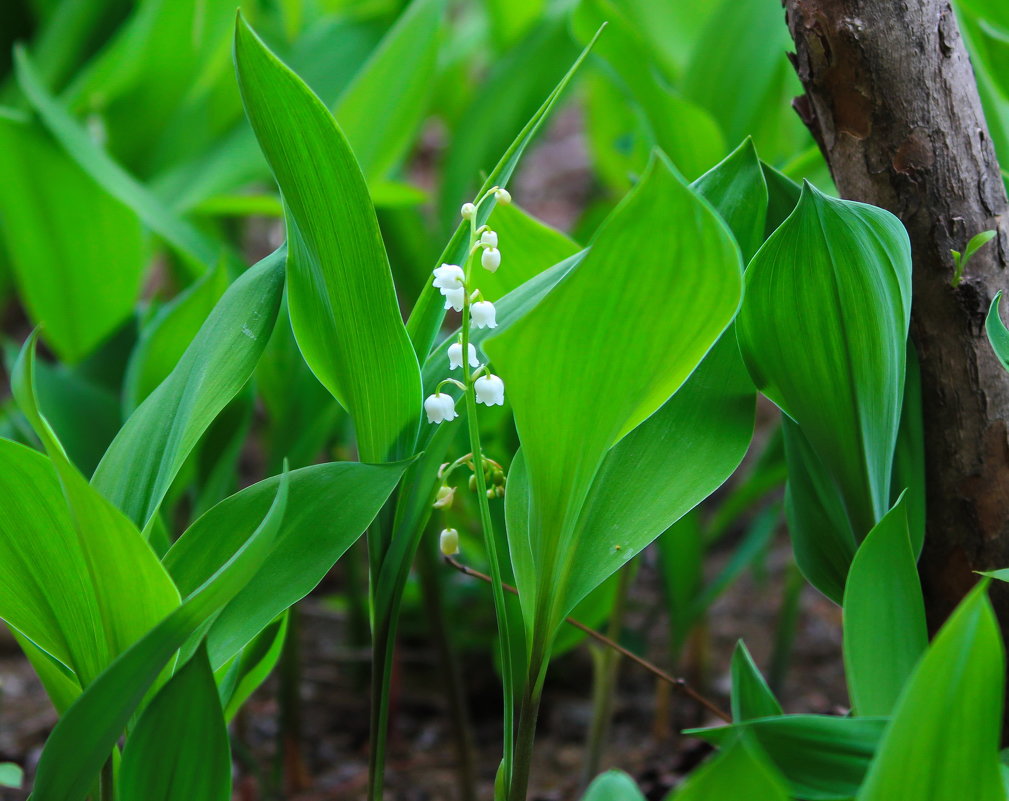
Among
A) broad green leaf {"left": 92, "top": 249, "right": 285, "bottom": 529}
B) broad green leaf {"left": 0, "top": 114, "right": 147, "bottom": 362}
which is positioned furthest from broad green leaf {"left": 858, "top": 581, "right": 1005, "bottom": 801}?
broad green leaf {"left": 0, "top": 114, "right": 147, "bottom": 362}

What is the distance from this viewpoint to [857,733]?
0.48m

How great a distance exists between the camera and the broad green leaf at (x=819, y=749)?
48cm

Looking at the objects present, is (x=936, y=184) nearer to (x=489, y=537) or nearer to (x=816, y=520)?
(x=816, y=520)

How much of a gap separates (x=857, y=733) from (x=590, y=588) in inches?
6.6

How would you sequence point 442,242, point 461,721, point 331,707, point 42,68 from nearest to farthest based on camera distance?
point 461,721 < point 442,242 < point 331,707 < point 42,68

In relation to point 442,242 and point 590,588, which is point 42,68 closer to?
point 442,242

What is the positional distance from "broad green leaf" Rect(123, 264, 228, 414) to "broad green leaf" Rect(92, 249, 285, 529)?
0.29 metres

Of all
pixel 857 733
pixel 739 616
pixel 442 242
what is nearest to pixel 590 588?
pixel 857 733

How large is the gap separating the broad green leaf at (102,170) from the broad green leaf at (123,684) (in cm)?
68

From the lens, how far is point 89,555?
1.67 feet

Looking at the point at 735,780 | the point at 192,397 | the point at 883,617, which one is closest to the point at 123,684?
the point at 192,397

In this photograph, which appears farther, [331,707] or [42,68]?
[42,68]

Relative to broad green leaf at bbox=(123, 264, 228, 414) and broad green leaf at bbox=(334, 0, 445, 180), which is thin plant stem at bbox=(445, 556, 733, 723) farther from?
broad green leaf at bbox=(334, 0, 445, 180)

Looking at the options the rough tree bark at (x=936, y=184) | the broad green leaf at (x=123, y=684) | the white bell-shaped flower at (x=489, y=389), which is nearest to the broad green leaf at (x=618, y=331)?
the white bell-shaped flower at (x=489, y=389)
